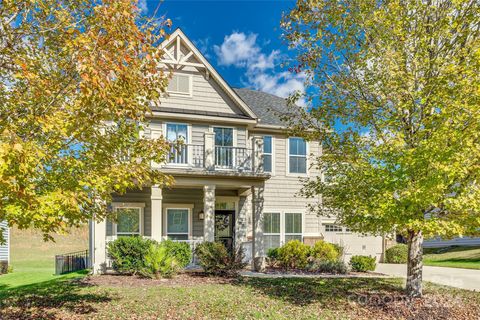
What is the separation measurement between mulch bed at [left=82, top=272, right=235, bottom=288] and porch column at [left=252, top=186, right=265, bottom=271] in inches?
96.3

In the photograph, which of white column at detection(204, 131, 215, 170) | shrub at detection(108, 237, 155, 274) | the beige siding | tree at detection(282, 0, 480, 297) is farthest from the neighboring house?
shrub at detection(108, 237, 155, 274)

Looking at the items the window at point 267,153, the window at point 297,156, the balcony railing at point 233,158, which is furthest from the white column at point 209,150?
the window at point 297,156

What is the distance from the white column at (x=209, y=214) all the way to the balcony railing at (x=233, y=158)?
1520 millimetres

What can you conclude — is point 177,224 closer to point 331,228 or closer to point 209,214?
point 209,214

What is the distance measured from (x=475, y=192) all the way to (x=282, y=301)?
15.6 feet

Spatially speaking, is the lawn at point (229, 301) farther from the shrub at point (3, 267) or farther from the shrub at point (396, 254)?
the shrub at point (396, 254)

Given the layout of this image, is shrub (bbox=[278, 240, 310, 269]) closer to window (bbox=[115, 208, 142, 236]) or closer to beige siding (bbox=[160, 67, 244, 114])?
window (bbox=[115, 208, 142, 236])

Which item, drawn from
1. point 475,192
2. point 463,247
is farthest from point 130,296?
point 463,247

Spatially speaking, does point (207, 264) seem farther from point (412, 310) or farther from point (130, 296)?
point (412, 310)

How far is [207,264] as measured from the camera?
12859 mm

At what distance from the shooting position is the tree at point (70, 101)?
16.4 ft

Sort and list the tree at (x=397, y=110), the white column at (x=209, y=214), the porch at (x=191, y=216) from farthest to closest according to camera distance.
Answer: the white column at (x=209, y=214), the porch at (x=191, y=216), the tree at (x=397, y=110)

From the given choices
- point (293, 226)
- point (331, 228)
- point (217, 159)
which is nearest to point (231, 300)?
point (217, 159)

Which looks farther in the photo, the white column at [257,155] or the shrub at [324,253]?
the shrub at [324,253]
